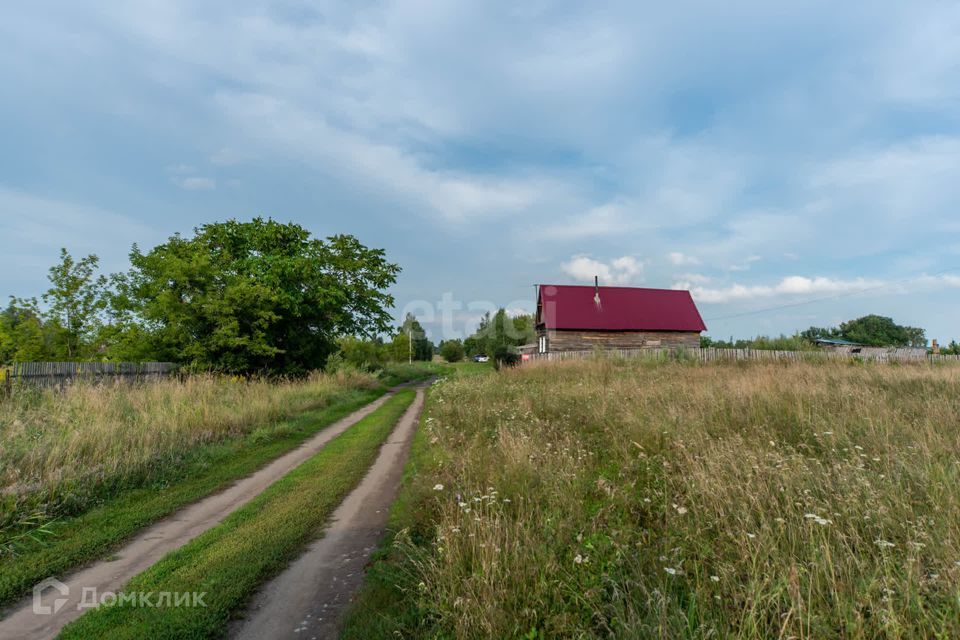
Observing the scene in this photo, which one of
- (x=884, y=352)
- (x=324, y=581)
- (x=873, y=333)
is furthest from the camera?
(x=873, y=333)

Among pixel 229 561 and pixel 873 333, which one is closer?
pixel 229 561

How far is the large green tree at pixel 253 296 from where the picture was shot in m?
20.8

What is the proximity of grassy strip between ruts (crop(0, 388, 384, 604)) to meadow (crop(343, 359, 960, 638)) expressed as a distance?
3.38 metres

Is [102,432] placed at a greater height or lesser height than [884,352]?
lesser

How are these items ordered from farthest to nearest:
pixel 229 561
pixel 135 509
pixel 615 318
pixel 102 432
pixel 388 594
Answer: pixel 615 318 → pixel 102 432 → pixel 135 509 → pixel 229 561 → pixel 388 594

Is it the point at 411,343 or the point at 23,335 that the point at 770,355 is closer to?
the point at 23,335

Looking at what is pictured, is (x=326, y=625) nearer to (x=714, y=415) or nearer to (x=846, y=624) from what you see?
(x=846, y=624)

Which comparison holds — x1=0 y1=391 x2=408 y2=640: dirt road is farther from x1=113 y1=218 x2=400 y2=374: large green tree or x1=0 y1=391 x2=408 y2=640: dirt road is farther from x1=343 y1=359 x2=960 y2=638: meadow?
x1=113 y1=218 x2=400 y2=374: large green tree

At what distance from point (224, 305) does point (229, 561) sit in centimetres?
1917

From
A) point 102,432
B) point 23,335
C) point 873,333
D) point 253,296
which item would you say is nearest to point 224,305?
point 253,296

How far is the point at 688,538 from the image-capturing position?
3627mm

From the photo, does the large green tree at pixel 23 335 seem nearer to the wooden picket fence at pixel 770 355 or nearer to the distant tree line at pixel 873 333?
the wooden picket fence at pixel 770 355

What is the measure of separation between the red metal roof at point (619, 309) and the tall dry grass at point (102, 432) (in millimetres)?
27290

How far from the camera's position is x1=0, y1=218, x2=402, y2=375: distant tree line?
736 inches
